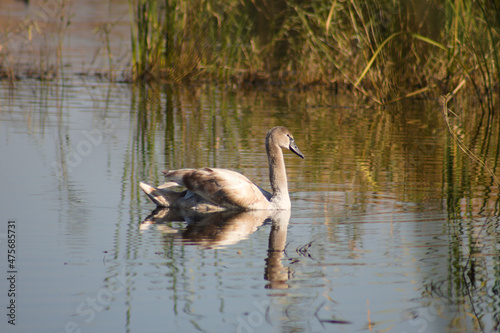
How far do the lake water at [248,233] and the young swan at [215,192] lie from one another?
0.18 metres

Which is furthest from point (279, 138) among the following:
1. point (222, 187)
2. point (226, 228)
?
point (226, 228)

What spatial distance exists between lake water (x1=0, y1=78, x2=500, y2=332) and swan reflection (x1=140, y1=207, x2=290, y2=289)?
0.03 meters

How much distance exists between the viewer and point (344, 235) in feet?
22.6

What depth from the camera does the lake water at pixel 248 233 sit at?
4.94 meters

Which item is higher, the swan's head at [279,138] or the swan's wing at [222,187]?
the swan's head at [279,138]

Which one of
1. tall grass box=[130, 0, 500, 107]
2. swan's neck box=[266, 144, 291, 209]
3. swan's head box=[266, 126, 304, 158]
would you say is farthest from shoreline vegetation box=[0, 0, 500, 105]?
swan's neck box=[266, 144, 291, 209]

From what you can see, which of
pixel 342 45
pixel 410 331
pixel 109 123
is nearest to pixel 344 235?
pixel 410 331

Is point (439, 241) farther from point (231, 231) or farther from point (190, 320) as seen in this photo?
point (190, 320)

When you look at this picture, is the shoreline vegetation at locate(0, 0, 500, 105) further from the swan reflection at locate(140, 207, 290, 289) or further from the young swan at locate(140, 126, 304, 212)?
the swan reflection at locate(140, 207, 290, 289)

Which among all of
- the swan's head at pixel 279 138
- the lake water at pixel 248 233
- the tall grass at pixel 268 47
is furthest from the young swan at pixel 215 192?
the tall grass at pixel 268 47

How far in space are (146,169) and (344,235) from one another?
3.20 m

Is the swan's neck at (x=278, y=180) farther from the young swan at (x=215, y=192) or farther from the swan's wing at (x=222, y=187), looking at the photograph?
the swan's wing at (x=222, y=187)

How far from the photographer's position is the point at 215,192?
7.93m

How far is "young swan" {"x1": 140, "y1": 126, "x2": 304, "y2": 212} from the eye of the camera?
7.93 meters
